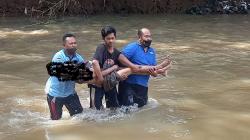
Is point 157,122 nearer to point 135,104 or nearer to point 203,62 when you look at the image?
point 135,104

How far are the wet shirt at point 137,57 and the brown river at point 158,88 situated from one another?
0.48m

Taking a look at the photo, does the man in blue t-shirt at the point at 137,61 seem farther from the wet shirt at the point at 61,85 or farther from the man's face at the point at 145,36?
the wet shirt at the point at 61,85

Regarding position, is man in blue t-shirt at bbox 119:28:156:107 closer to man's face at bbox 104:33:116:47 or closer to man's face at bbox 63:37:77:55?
man's face at bbox 104:33:116:47

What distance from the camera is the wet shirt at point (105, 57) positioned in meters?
7.20

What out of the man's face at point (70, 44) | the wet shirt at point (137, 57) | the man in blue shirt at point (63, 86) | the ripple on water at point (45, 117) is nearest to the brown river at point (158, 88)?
the ripple on water at point (45, 117)

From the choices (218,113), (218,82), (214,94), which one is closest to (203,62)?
(218,82)

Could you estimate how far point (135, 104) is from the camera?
7.97 m

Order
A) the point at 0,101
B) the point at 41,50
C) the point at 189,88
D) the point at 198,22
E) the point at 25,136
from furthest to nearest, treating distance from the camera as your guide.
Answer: the point at 198,22 → the point at 41,50 → the point at 189,88 → the point at 0,101 → the point at 25,136

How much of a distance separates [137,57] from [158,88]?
2477mm

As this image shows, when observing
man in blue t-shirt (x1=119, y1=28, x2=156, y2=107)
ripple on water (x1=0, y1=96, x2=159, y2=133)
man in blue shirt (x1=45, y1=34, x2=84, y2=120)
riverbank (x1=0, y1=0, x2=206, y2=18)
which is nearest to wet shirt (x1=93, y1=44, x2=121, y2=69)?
man in blue shirt (x1=45, y1=34, x2=84, y2=120)

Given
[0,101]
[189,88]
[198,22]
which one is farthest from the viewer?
[198,22]

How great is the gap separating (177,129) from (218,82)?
331 cm

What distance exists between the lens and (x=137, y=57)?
25.2 ft

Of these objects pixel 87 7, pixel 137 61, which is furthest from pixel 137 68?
pixel 87 7
